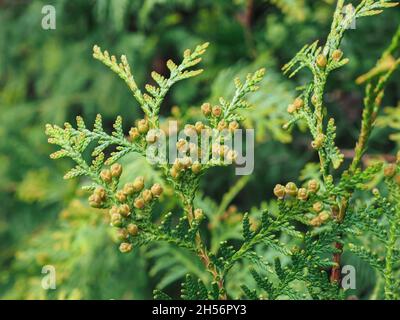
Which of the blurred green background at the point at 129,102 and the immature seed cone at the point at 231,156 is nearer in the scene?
the immature seed cone at the point at 231,156

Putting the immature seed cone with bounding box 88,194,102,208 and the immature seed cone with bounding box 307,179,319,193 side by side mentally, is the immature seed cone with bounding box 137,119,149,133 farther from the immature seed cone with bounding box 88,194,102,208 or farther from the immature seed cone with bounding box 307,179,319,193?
the immature seed cone with bounding box 307,179,319,193

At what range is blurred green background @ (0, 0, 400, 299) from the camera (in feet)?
7.15

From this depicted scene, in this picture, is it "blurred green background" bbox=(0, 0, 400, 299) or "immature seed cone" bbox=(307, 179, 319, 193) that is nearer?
"immature seed cone" bbox=(307, 179, 319, 193)

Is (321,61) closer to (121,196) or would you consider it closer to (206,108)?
(206,108)

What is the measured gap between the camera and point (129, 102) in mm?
2824

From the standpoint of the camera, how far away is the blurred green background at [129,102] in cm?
218

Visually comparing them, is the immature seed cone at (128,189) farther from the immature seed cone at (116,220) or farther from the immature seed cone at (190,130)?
the immature seed cone at (190,130)

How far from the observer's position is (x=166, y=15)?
2.85 m

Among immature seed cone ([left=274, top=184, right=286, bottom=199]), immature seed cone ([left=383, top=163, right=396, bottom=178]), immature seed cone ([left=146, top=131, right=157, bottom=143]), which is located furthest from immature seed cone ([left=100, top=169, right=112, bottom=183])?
immature seed cone ([left=383, top=163, right=396, bottom=178])

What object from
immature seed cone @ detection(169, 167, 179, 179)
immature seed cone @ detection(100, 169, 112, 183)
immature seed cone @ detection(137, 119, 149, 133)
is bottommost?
immature seed cone @ detection(169, 167, 179, 179)

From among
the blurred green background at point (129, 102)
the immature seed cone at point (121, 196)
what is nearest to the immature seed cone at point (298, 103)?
the immature seed cone at point (121, 196)

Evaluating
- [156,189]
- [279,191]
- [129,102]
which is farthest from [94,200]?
[129,102]

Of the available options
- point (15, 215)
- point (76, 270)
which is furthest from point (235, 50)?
point (15, 215)
